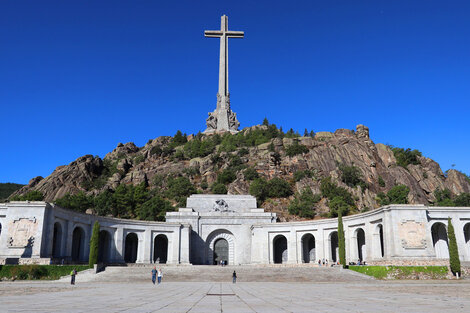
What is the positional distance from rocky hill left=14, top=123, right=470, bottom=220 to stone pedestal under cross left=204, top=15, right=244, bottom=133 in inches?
362

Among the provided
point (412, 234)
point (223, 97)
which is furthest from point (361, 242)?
point (223, 97)

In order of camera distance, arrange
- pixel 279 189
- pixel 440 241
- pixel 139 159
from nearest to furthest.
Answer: pixel 440 241 → pixel 279 189 → pixel 139 159

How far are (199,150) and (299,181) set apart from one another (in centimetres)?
3033

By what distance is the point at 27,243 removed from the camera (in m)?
35.0

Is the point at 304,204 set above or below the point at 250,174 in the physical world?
below

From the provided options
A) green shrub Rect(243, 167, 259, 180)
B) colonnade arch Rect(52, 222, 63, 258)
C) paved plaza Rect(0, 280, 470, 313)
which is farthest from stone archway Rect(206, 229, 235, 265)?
paved plaza Rect(0, 280, 470, 313)

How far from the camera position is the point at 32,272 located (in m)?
30.0

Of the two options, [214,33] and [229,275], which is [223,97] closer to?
[214,33]

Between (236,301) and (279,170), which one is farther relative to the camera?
(279,170)

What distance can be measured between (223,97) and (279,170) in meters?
31.8

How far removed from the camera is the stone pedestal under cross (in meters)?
104

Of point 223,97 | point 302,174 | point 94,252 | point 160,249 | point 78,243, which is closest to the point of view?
point 94,252

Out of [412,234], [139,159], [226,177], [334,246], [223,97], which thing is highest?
[223,97]

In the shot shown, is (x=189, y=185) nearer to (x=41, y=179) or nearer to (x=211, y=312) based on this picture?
(x=41, y=179)
